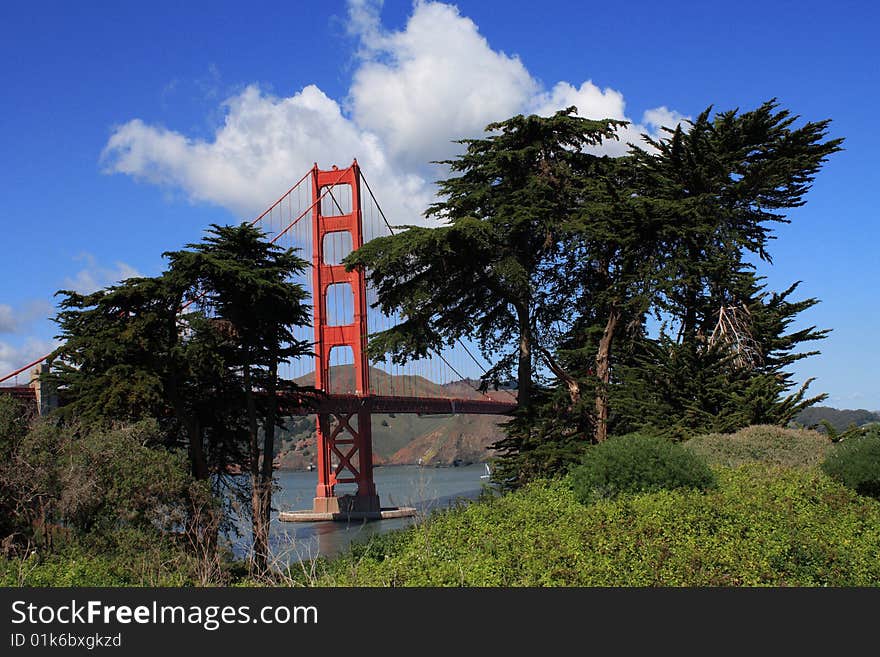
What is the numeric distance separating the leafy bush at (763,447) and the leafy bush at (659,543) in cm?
158

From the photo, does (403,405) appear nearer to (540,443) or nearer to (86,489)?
(540,443)

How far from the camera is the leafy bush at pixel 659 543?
9945 mm

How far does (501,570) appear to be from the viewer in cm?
1031

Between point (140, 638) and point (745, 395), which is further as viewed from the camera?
point (745, 395)

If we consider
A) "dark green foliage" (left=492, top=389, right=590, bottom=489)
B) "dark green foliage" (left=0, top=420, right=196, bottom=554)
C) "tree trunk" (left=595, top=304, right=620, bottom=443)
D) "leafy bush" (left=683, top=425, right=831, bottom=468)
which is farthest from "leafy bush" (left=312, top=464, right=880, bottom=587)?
"dark green foliage" (left=0, top=420, right=196, bottom=554)

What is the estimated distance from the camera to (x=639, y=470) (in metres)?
14.2

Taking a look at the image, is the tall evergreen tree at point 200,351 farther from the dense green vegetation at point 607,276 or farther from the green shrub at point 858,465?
the green shrub at point 858,465

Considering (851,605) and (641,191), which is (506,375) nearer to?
(641,191)

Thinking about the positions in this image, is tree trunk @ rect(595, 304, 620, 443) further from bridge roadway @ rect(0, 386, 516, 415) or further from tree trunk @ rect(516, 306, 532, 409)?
bridge roadway @ rect(0, 386, 516, 415)

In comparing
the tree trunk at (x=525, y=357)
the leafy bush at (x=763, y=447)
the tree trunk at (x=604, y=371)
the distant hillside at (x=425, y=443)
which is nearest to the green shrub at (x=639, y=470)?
the leafy bush at (x=763, y=447)

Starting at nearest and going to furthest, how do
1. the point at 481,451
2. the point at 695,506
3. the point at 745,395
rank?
the point at 695,506 → the point at 745,395 → the point at 481,451

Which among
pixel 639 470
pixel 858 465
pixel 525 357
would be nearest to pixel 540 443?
pixel 525 357

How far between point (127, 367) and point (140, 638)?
50.0 ft

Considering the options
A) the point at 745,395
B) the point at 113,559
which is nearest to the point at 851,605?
the point at 745,395
